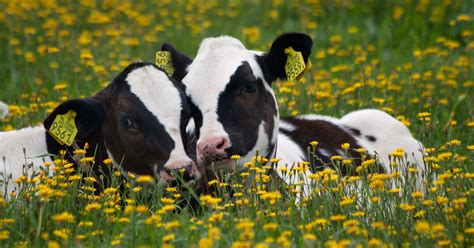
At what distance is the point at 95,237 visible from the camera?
5.20 m

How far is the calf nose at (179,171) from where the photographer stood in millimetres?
6082

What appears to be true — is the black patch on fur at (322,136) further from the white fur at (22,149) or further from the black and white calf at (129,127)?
the white fur at (22,149)

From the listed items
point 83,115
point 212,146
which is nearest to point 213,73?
point 212,146

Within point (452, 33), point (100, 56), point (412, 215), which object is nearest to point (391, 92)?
point (452, 33)

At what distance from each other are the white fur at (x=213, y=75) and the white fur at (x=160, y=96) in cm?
18

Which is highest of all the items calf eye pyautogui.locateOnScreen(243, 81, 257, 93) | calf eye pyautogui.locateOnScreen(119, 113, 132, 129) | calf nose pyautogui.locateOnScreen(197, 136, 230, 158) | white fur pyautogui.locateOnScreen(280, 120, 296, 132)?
calf eye pyautogui.locateOnScreen(243, 81, 257, 93)

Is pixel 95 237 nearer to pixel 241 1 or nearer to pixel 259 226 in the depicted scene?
pixel 259 226

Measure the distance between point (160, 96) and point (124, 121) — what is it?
32cm

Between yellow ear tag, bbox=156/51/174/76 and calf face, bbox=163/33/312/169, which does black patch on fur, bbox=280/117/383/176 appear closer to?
calf face, bbox=163/33/312/169

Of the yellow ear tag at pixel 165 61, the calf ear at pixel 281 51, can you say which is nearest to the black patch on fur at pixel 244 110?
the calf ear at pixel 281 51

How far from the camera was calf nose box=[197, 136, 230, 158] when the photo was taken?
20.8 ft

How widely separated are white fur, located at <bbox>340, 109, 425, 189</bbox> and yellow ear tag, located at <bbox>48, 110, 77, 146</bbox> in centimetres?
327

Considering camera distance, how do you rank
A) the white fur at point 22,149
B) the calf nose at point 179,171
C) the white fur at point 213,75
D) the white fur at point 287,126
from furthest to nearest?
the white fur at point 287,126, the white fur at point 22,149, the white fur at point 213,75, the calf nose at point 179,171

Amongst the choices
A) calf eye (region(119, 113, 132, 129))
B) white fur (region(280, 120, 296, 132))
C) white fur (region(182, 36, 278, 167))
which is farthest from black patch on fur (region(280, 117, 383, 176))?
calf eye (region(119, 113, 132, 129))
